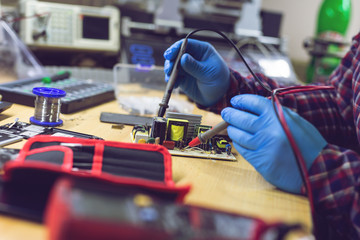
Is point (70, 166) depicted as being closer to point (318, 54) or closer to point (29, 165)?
point (29, 165)

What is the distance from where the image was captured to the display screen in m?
1.49

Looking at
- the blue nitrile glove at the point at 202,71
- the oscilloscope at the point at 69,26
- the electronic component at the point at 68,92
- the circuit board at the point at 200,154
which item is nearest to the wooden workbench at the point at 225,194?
the circuit board at the point at 200,154

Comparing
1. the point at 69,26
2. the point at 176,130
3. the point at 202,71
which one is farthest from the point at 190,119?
the point at 69,26

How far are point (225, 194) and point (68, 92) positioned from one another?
0.65 meters

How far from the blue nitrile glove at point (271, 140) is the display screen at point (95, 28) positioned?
100cm

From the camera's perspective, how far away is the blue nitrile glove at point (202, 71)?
36.1 inches

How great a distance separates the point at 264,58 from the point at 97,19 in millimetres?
833

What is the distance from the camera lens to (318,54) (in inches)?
80.6

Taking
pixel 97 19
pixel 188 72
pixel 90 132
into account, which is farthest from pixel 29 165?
pixel 97 19

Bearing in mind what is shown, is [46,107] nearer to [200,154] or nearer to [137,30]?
[200,154]

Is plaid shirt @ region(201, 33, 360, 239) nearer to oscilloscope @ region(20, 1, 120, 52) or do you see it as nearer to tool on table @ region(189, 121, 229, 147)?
tool on table @ region(189, 121, 229, 147)

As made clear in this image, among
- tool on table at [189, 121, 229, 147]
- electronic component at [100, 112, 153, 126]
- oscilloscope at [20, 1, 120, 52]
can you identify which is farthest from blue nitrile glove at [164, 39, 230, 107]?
oscilloscope at [20, 1, 120, 52]

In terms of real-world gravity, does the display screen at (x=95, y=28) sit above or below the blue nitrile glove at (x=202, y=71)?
above

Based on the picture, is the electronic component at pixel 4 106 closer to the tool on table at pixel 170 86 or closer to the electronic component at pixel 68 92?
the electronic component at pixel 68 92
